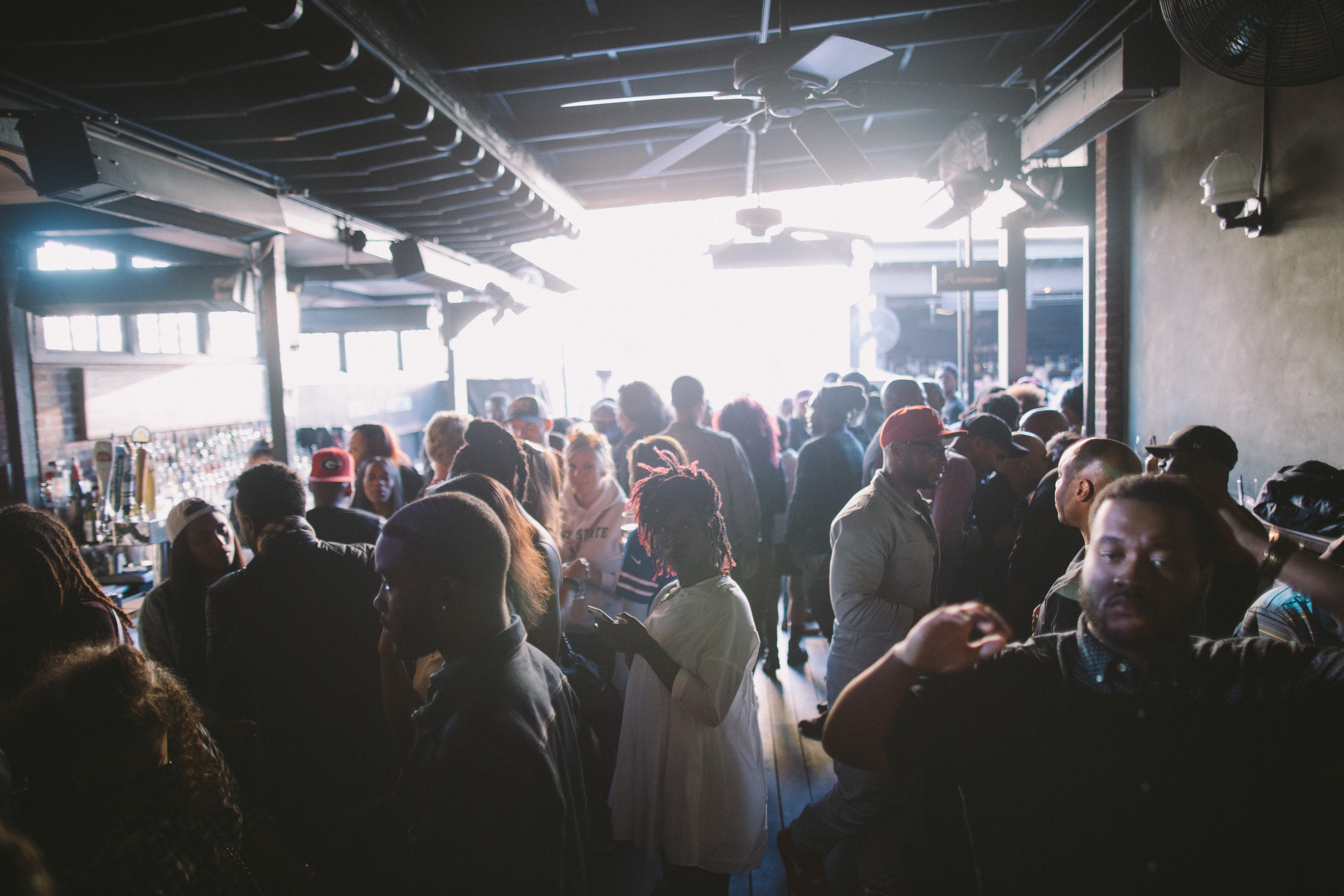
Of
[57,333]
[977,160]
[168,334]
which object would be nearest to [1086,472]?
[977,160]

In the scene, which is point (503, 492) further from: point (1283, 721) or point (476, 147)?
point (476, 147)

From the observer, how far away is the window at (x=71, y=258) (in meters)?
6.22

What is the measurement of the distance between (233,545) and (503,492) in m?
1.07

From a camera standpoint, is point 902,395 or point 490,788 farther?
point 902,395

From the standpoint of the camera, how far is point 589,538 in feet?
10.5

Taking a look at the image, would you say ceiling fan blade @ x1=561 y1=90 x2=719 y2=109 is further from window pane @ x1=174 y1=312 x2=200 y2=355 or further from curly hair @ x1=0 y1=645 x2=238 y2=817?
window pane @ x1=174 y1=312 x2=200 y2=355

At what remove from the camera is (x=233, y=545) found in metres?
2.57

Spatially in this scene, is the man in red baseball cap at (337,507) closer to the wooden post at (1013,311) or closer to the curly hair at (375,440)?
the curly hair at (375,440)

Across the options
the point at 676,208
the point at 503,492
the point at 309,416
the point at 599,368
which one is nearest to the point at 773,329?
→ the point at 599,368

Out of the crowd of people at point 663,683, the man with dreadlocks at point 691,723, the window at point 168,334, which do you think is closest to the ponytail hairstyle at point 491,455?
the crowd of people at point 663,683

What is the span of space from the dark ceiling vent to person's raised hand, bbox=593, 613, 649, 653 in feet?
9.94

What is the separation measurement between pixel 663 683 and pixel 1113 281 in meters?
4.71

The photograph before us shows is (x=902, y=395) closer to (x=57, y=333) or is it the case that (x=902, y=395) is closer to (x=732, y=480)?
(x=732, y=480)

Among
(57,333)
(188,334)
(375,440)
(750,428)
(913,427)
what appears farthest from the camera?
(188,334)
